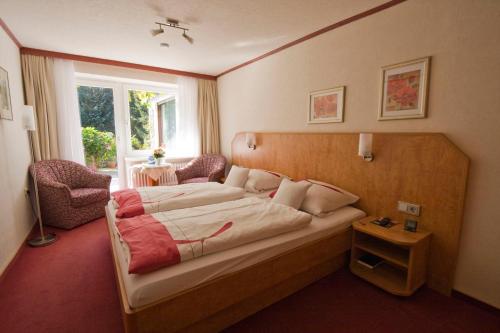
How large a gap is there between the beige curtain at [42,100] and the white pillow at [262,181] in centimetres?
300

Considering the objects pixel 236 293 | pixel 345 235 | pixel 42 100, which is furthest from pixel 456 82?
pixel 42 100

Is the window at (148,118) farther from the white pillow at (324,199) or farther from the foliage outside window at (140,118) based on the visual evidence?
the white pillow at (324,199)

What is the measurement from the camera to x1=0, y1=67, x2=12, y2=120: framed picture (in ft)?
7.99

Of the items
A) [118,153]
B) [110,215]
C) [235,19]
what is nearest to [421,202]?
[235,19]

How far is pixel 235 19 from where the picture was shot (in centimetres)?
253

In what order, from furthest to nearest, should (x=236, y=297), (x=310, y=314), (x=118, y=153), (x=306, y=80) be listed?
(x=118, y=153), (x=306, y=80), (x=310, y=314), (x=236, y=297)

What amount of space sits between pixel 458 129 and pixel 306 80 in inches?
65.9

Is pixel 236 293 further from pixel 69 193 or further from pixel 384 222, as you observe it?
pixel 69 193

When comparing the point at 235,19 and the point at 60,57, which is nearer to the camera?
the point at 235,19

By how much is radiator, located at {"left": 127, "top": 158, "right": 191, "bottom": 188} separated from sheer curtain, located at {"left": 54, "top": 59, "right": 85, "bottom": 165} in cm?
80

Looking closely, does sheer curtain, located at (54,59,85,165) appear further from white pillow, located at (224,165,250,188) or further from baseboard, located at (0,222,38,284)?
white pillow, located at (224,165,250,188)

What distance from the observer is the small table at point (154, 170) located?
162 inches

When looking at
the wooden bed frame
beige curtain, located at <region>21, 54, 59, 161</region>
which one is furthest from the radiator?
the wooden bed frame

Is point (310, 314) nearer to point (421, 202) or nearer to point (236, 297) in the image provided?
point (236, 297)
